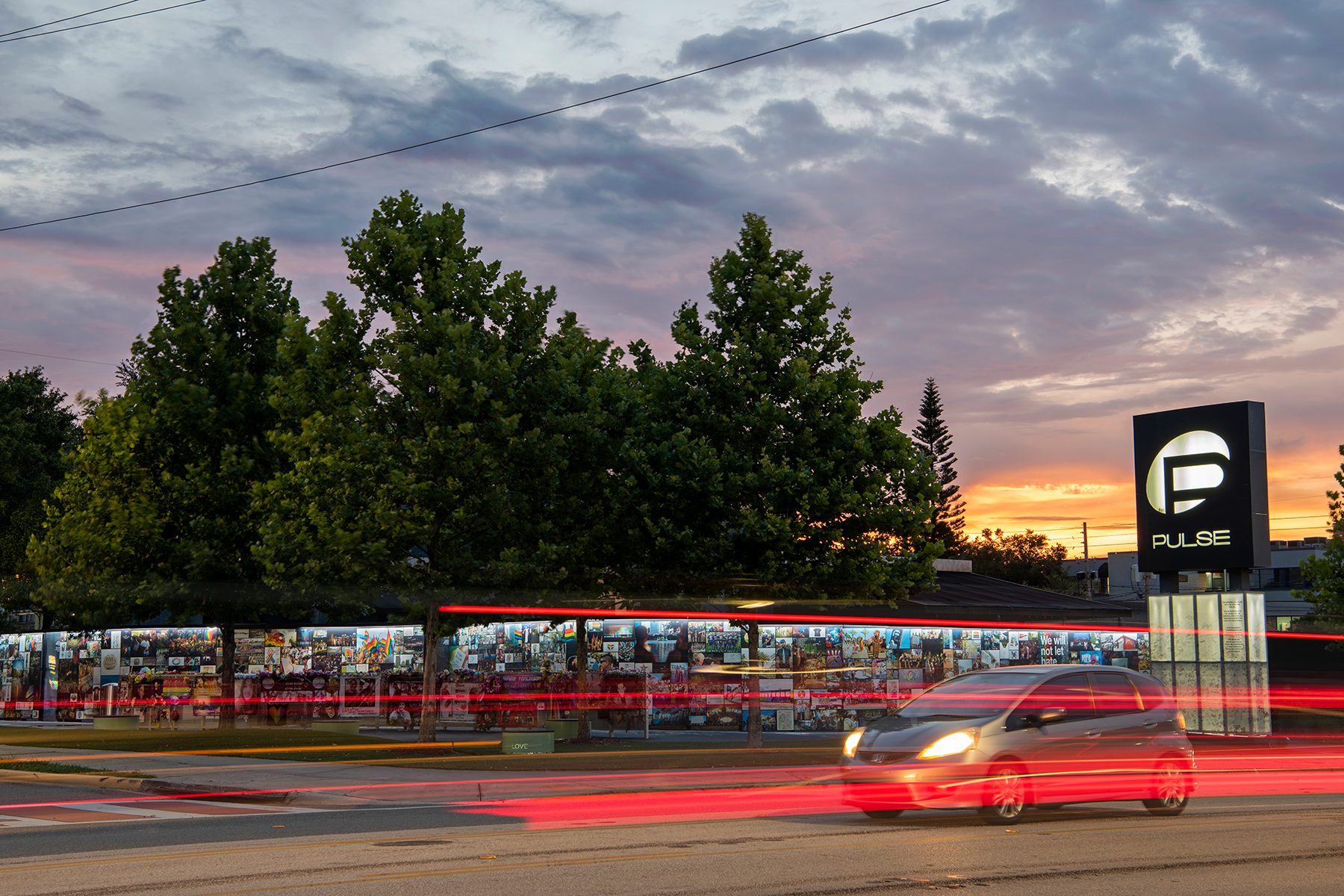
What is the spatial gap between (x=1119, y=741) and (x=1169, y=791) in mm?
974

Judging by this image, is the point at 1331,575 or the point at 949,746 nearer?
the point at 949,746

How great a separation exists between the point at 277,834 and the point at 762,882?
623 cm

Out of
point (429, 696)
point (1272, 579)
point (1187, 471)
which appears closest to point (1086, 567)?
point (1272, 579)

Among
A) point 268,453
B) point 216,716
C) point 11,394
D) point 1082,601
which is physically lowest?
point 216,716

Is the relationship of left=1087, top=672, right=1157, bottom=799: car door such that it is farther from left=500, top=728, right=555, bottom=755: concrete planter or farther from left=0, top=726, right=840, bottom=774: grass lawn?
left=500, top=728, right=555, bottom=755: concrete planter

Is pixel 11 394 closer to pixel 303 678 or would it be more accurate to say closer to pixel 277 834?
pixel 303 678

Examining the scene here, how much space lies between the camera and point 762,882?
10.4m

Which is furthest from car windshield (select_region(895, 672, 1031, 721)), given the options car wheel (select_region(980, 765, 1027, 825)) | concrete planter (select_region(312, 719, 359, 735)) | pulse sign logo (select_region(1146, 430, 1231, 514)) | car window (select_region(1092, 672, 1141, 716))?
concrete planter (select_region(312, 719, 359, 735))

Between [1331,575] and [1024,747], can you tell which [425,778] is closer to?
[1024,747]

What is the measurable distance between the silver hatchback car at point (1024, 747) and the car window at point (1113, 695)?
0.01m

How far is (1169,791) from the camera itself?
16.1m

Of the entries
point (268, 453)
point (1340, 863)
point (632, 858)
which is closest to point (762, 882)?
point (632, 858)

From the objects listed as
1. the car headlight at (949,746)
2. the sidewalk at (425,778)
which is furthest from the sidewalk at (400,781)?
the car headlight at (949,746)

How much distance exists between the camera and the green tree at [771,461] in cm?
2756
